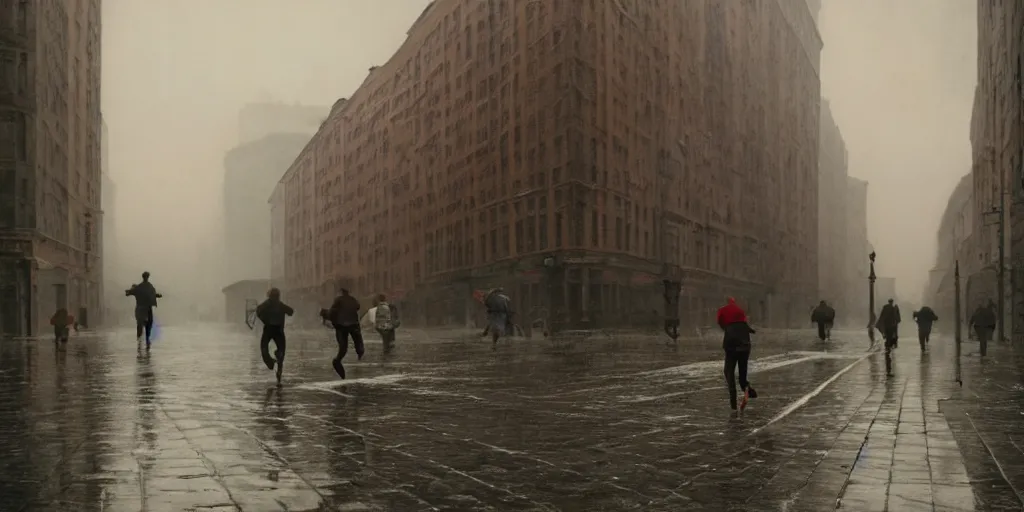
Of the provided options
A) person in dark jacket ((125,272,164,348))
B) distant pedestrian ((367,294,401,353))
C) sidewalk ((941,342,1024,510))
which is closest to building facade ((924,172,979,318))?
distant pedestrian ((367,294,401,353))

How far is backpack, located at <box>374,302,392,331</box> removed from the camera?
2708 cm

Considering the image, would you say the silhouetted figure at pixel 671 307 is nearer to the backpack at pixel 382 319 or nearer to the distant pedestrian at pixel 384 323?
the distant pedestrian at pixel 384 323

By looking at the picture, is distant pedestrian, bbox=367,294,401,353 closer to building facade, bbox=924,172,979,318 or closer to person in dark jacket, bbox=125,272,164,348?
person in dark jacket, bbox=125,272,164,348

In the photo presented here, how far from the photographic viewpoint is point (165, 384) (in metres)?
16.1

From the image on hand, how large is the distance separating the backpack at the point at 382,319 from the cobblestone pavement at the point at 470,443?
8.69 meters

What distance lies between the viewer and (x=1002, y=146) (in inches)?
1923

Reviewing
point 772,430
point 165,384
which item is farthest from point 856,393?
point 165,384

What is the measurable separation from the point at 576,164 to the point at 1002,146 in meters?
19.3

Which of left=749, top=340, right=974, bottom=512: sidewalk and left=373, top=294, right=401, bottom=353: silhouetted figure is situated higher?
left=373, top=294, right=401, bottom=353: silhouetted figure

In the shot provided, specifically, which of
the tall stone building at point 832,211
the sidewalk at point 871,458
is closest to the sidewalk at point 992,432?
the sidewalk at point 871,458

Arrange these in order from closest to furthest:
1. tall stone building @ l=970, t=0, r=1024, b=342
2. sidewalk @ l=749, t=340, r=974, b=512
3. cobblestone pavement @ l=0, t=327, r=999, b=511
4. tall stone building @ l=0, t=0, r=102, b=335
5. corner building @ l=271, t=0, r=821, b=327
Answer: sidewalk @ l=749, t=340, r=974, b=512
cobblestone pavement @ l=0, t=327, r=999, b=511
tall stone building @ l=970, t=0, r=1024, b=342
tall stone building @ l=0, t=0, r=102, b=335
corner building @ l=271, t=0, r=821, b=327

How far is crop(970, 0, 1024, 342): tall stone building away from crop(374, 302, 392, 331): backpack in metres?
20.0

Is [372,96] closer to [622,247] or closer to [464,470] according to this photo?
[622,247]

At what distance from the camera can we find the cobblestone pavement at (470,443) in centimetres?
687
